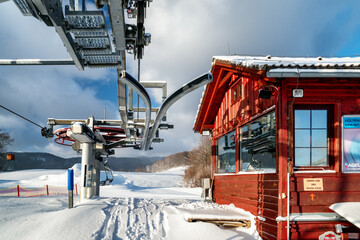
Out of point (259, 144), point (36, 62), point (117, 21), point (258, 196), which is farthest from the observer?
point (259, 144)

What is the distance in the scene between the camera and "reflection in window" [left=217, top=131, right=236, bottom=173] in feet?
31.4

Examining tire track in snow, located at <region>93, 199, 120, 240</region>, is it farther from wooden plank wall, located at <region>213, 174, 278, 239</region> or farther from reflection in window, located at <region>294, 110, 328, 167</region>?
reflection in window, located at <region>294, 110, 328, 167</region>

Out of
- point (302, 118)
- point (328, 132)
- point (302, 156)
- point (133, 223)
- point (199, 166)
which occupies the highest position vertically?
point (302, 118)

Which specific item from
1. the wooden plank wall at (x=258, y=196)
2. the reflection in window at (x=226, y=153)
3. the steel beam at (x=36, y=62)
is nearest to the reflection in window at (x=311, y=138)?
the wooden plank wall at (x=258, y=196)

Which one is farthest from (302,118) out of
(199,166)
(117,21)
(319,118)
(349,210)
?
(199,166)

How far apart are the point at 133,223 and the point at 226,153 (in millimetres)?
4997

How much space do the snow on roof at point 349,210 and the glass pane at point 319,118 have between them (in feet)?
5.80

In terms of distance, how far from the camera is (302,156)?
6.16 m

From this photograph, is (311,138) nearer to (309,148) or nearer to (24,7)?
(309,148)

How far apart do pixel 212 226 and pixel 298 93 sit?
12.3ft

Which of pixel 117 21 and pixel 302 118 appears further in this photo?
pixel 302 118

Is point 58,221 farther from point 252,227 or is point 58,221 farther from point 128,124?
point 252,227

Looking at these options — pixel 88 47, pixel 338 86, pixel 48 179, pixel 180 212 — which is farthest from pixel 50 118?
pixel 48 179

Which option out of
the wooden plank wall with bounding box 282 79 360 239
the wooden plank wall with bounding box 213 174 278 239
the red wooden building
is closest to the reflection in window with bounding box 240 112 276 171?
the red wooden building
